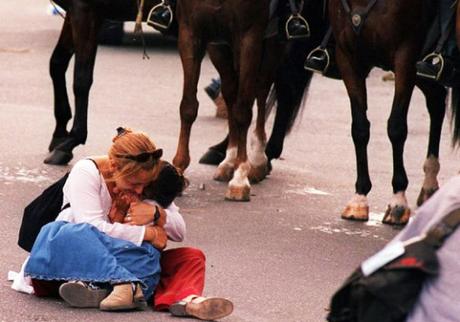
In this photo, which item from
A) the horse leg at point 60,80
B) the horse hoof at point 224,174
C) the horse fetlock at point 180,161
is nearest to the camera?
the horse fetlock at point 180,161

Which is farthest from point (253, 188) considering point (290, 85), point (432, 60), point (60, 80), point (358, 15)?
point (432, 60)

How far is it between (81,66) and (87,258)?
4496mm

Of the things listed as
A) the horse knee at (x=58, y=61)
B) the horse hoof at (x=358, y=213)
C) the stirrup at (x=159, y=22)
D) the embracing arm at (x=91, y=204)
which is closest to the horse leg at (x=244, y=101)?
the stirrup at (x=159, y=22)

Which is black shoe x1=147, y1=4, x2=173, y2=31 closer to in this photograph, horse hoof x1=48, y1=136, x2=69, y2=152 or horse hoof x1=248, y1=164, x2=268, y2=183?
horse hoof x1=248, y1=164, x2=268, y2=183

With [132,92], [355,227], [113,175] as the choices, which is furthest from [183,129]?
[132,92]

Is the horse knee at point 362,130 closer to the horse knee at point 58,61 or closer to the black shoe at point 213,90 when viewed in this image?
the horse knee at point 58,61

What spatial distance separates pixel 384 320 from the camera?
4.06m

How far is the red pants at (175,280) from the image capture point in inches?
271

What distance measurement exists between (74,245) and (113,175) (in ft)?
1.23

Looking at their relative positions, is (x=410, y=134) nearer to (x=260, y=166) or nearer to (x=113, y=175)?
(x=260, y=166)

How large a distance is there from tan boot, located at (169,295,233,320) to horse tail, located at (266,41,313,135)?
16.5 feet

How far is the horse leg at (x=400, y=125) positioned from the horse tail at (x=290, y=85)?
2.00m

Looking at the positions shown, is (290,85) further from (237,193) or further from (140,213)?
(140,213)

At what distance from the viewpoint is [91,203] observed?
22.5 feet
